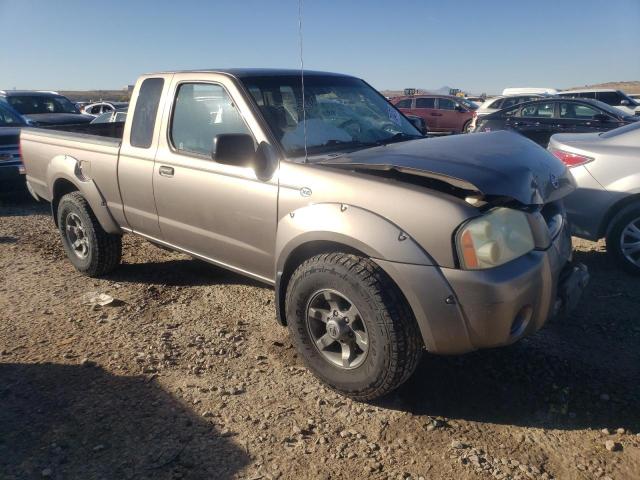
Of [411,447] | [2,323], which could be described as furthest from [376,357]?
[2,323]

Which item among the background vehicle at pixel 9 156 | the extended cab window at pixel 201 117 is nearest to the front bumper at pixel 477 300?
the extended cab window at pixel 201 117

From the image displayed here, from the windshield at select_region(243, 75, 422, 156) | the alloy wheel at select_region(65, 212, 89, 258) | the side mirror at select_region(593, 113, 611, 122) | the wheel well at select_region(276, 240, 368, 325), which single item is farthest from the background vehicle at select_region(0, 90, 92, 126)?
the side mirror at select_region(593, 113, 611, 122)

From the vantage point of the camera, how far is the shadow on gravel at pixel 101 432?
8.37ft

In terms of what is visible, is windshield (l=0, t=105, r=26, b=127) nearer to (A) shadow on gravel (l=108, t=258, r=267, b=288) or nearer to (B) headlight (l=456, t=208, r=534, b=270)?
(A) shadow on gravel (l=108, t=258, r=267, b=288)

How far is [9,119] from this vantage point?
9641 millimetres

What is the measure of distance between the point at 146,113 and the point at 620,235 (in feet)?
13.7

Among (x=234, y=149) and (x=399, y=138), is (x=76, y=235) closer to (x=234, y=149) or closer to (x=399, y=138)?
(x=234, y=149)

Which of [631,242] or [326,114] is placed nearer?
[326,114]

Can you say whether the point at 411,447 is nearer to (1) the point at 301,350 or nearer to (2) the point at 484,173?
(1) the point at 301,350

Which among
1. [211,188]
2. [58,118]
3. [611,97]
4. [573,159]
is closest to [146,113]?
[211,188]

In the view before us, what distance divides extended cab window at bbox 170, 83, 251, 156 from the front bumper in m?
1.62

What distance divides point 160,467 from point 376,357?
1.18 metres

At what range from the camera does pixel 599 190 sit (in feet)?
15.9

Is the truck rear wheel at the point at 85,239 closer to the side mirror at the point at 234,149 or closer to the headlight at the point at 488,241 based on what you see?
the side mirror at the point at 234,149
